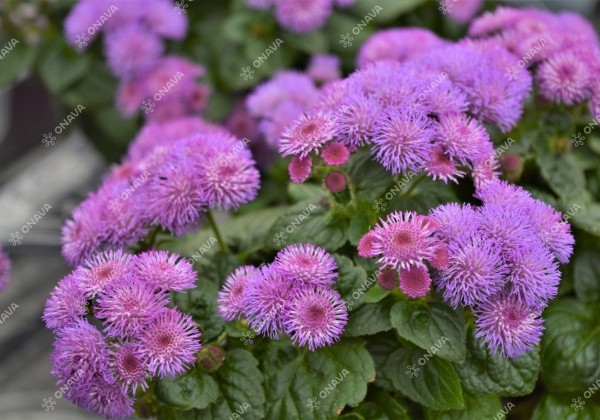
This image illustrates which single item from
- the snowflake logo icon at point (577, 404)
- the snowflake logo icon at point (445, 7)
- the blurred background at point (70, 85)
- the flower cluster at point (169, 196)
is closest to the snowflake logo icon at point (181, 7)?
the blurred background at point (70, 85)

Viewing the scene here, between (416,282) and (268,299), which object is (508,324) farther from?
(268,299)

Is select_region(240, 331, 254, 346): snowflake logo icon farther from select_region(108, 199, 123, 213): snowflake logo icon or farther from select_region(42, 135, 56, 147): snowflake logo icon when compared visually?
select_region(42, 135, 56, 147): snowflake logo icon

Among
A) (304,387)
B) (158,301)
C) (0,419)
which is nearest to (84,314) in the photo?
(158,301)

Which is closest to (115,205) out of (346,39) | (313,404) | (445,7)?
→ (313,404)

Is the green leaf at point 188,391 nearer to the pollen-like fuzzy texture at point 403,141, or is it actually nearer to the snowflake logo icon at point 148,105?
the pollen-like fuzzy texture at point 403,141

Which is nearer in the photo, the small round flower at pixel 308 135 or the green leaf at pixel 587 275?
the small round flower at pixel 308 135

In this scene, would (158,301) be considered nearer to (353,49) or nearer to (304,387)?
(304,387)

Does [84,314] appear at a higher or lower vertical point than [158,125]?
higher
